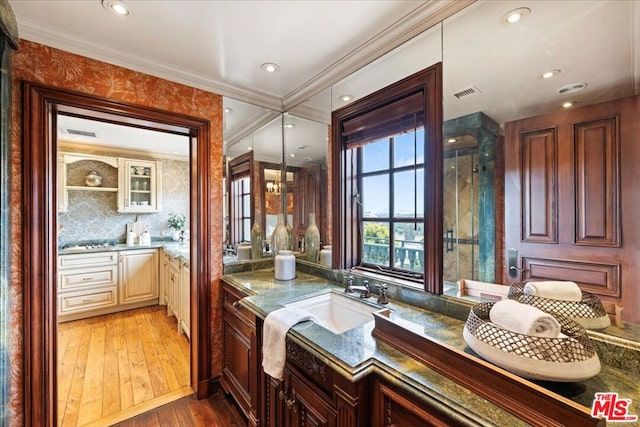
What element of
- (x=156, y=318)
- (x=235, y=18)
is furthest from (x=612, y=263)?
(x=156, y=318)

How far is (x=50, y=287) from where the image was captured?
1585 millimetres

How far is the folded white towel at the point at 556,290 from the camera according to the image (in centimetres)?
93

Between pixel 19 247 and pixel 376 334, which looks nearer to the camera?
pixel 376 334

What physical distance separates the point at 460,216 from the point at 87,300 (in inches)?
183

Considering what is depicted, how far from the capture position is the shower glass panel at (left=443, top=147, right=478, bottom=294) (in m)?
1.25

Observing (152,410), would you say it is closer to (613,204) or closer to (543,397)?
(543,397)

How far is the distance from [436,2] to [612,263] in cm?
132

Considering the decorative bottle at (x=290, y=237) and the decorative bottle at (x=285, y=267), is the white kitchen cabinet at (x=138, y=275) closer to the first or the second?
the decorative bottle at (x=290, y=237)

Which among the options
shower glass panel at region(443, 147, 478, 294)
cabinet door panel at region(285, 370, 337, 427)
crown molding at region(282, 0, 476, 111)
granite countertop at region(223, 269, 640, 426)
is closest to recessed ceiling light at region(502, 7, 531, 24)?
crown molding at region(282, 0, 476, 111)

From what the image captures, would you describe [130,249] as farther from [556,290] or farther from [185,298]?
[556,290]

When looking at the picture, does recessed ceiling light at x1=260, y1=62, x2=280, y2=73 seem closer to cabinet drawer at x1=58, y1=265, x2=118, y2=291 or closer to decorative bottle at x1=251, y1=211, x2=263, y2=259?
decorative bottle at x1=251, y1=211, x2=263, y2=259

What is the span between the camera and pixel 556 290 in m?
0.95

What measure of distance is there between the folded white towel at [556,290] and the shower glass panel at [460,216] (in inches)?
9.9

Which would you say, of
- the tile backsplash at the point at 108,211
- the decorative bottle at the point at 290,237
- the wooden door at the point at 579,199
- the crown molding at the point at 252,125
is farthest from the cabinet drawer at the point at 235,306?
the tile backsplash at the point at 108,211
